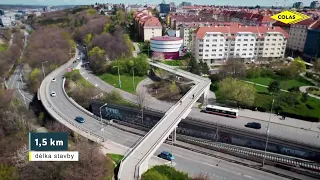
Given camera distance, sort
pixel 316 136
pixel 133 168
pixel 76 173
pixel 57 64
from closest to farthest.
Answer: pixel 76 173
pixel 133 168
pixel 316 136
pixel 57 64

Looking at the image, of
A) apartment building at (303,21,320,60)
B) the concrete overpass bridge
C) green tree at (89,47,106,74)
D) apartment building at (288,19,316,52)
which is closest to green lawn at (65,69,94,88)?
green tree at (89,47,106,74)

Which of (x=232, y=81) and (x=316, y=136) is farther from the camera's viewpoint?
(x=232, y=81)

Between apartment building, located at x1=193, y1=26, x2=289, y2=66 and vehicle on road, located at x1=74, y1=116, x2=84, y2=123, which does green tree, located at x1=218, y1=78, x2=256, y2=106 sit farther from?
vehicle on road, located at x1=74, y1=116, x2=84, y2=123

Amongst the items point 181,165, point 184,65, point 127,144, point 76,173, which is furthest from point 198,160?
point 184,65

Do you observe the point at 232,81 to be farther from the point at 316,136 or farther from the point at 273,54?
the point at 273,54

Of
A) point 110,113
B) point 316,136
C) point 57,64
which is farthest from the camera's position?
point 57,64

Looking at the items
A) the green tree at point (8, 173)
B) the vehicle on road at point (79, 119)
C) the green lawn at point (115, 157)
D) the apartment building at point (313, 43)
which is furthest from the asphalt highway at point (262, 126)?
the apartment building at point (313, 43)

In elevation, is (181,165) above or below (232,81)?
below

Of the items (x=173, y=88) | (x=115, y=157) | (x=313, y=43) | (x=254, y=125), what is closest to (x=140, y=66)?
(x=173, y=88)
